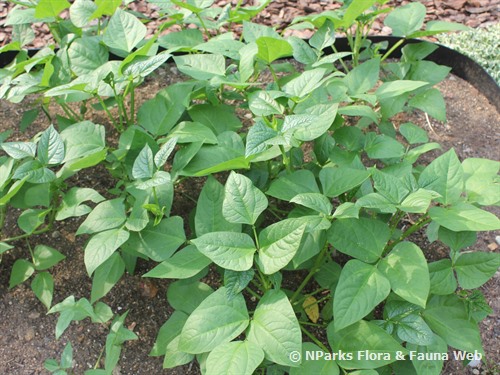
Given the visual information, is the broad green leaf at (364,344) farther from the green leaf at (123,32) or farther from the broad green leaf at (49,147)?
the green leaf at (123,32)

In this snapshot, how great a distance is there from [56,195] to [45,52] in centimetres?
51

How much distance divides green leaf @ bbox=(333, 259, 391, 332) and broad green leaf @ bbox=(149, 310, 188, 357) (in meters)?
0.44

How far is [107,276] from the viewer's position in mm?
1595

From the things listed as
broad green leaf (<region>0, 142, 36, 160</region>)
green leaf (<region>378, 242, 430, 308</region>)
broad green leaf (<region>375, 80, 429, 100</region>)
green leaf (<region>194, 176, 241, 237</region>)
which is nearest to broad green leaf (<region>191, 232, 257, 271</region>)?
green leaf (<region>194, 176, 241, 237</region>)

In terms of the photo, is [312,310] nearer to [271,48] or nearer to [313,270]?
[313,270]

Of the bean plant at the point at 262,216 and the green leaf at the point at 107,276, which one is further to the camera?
the green leaf at the point at 107,276

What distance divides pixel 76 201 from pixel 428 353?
105 cm

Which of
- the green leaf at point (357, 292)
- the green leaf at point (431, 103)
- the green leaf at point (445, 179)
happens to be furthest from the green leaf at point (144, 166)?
the green leaf at point (431, 103)

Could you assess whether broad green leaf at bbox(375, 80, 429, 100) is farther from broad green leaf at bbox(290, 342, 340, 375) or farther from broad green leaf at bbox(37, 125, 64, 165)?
broad green leaf at bbox(37, 125, 64, 165)

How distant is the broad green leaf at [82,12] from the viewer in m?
1.93

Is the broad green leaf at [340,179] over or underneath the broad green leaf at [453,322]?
over

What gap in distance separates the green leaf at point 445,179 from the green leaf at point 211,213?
517 millimetres

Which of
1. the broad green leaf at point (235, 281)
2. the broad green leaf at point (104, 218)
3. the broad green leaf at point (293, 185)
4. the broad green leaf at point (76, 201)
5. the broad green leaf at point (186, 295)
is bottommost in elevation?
the broad green leaf at point (186, 295)

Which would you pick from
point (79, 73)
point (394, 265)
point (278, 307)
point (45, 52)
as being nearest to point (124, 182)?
point (79, 73)
